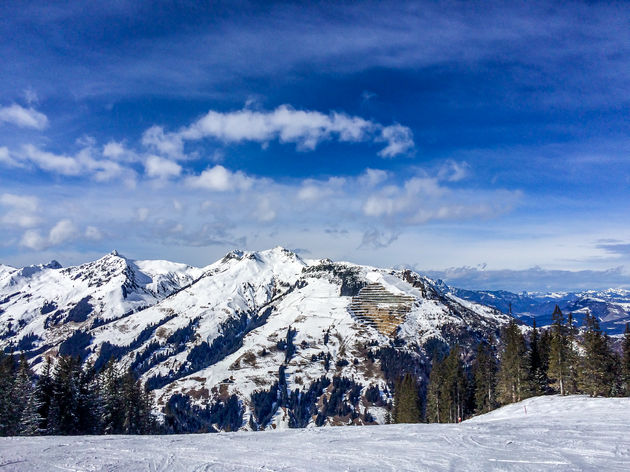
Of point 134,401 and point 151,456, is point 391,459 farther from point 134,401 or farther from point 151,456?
point 134,401

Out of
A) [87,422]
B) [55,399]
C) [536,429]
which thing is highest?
[536,429]

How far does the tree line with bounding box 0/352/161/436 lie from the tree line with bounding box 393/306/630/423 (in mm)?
52788

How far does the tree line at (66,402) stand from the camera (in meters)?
46.4

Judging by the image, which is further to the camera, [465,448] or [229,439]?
[229,439]

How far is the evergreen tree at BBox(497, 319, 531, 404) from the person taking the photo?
A: 67.0 m

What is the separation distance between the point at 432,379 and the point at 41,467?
77.1 meters

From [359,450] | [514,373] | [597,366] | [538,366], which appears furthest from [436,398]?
[359,450]

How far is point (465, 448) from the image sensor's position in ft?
79.0

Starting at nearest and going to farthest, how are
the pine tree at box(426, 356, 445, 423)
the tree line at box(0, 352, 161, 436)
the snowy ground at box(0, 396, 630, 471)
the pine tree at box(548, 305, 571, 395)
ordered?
the snowy ground at box(0, 396, 630, 471)
the tree line at box(0, 352, 161, 436)
the pine tree at box(548, 305, 571, 395)
the pine tree at box(426, 356, 445, 423)

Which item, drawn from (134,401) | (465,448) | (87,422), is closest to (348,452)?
(465,448)

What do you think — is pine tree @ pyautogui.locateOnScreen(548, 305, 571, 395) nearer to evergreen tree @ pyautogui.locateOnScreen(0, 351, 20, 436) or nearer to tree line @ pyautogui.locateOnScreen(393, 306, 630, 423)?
tree line @ pyautogui.locateOnScreen(393, 306, 630, 423)

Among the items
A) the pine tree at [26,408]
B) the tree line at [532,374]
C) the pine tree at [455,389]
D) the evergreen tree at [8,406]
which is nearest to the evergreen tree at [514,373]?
the tree line at [532,374]

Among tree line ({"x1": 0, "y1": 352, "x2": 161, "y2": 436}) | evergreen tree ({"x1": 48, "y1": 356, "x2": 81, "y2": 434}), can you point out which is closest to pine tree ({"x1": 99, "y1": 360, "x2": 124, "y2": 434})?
tree line ({"x1": 0, "y1": 352, "x2": 161, "y2": 436})

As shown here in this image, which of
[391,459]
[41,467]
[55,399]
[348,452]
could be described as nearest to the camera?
[41,467]
